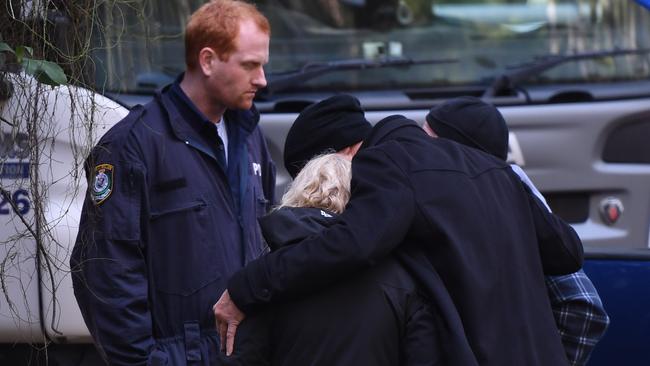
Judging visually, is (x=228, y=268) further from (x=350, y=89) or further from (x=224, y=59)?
(x=350, y=89)

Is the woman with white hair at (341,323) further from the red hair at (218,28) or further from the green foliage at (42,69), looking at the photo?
the red hair at (218,28)

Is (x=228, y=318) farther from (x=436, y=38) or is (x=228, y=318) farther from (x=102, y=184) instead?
(x=436, y=38)

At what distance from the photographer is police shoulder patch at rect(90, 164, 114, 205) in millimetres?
3270

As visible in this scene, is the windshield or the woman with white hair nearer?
the woman with white hair

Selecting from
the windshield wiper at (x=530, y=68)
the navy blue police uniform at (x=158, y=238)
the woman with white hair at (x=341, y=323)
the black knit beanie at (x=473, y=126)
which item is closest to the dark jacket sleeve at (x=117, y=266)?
the navy blue police uniform at (x=158, y=238)

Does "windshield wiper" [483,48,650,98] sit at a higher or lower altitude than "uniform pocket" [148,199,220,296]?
higher

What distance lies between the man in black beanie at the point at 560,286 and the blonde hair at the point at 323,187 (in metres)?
0.40

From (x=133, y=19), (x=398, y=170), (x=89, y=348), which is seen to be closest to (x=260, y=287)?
(x=398, y=170)

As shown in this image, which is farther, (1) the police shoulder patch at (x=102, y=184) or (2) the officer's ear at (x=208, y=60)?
(2) the officer's ear at (x=208, y=60)

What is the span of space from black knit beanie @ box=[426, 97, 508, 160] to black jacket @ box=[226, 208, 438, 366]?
0.56 metres

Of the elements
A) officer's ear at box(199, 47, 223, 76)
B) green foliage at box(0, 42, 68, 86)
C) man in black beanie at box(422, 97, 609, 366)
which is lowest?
man in black beanie at box(422, 97, 609, 366)

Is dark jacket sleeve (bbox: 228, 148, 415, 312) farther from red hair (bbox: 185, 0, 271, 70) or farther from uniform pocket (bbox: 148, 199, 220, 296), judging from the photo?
red hair (bbox: 185, 0, 271, 70)

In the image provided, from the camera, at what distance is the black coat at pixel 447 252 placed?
256 centimetres

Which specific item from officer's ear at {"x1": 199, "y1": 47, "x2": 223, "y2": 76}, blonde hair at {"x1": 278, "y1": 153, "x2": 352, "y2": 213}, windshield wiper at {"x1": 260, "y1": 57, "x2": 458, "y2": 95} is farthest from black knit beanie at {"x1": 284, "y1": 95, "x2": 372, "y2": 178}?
windshield wiper at {"x1": 260, "y1": 57, "x2": 458, "y2": 95}
